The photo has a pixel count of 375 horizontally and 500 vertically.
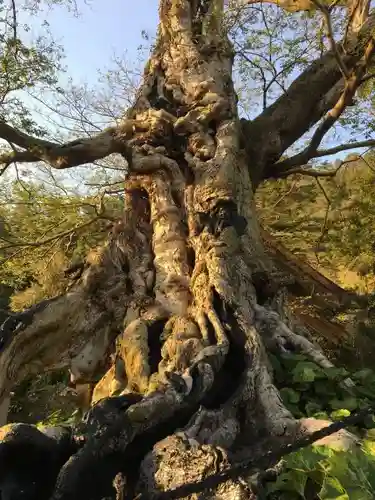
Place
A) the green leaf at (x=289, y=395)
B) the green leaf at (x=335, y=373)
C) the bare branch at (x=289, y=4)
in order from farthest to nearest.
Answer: the bare branch at (x=289, y=4) < the green leaf at (x=335, y=373) < the green leaf at (x=289, y=395)

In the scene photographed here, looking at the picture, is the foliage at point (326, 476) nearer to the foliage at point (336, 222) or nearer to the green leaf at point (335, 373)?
the green leaf at point (335, 373)

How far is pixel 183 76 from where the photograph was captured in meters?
5.62

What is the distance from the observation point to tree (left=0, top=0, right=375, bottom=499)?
2.18m

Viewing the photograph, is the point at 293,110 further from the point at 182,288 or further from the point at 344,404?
the point at 344,404

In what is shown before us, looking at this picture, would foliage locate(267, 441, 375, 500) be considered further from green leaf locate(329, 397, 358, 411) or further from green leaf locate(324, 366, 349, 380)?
green leaf locate(324, 366, 349, 380)

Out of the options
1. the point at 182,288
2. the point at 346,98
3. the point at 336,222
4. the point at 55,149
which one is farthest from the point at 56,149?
the point at 336,222

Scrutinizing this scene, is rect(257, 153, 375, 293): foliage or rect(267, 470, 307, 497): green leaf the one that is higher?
rect(257, 153, 375, 293): foliage

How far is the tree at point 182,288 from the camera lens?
2182 millimetres

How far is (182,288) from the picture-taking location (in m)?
3.69

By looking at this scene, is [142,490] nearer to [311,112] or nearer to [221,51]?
[311,112]

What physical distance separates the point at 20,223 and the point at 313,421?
20.7 feet

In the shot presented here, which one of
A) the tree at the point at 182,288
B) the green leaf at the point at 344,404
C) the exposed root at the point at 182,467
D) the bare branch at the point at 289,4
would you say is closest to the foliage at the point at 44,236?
the tree at the point at 182,288

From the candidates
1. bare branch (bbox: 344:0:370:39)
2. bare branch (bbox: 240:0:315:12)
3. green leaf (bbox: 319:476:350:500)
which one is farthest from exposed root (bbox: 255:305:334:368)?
bare branch (bbox: 240:0:315:12)

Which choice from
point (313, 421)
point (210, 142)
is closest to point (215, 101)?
point (210, 142)
